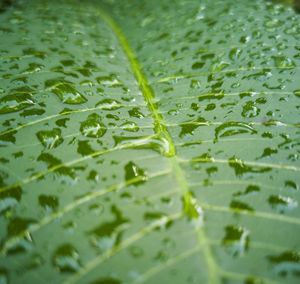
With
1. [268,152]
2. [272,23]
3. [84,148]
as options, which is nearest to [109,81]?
[84,148]

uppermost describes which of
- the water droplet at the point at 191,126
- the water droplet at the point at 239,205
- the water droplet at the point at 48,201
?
the water droplet at the point at 191,126

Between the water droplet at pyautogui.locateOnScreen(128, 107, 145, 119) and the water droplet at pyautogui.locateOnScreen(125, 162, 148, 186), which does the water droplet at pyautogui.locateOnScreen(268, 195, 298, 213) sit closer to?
the water droplet at pyautogui.locateOnScreen(125, 162, 148, 186)

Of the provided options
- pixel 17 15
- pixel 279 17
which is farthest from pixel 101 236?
pixel 17 15

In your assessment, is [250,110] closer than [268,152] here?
No

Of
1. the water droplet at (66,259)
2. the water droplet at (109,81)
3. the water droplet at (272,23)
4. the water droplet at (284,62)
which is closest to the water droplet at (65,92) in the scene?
the water droplet at (109,81)

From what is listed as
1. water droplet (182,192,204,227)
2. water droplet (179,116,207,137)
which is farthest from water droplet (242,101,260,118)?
water droplet (182,192,204,227)

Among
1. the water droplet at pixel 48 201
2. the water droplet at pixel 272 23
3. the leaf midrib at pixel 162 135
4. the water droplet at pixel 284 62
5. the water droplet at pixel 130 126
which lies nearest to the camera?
the leaf midrib at pixel 162 135

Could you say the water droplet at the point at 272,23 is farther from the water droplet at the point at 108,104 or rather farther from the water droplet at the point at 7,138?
the water droplet at the point at 7,138

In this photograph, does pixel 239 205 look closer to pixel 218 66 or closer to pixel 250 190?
pixel 250 190
